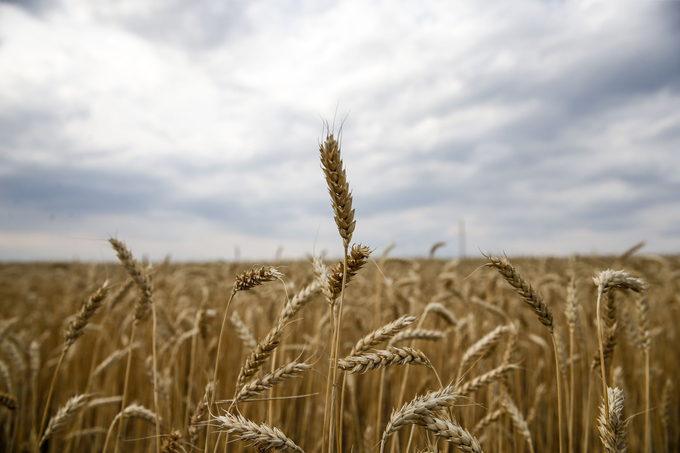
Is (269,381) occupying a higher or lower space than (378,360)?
lower

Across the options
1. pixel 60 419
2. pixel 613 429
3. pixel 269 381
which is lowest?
pixel 60 419

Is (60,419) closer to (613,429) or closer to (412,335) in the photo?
(412,335)

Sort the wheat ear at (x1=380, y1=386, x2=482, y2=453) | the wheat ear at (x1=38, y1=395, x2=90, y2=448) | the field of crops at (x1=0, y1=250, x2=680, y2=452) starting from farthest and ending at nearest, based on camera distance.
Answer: the wheat ear at (x1=38, y1=395, x2=90, y2=448), the field of crops at (x1=0, y1=250, x2=680, y2=452), the wheat ear at (x1=380, y1=386, x2=482, y2=453)

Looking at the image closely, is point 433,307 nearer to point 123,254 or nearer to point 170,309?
point 123,254

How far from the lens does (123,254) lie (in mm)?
1600

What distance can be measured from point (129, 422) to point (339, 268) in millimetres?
3818

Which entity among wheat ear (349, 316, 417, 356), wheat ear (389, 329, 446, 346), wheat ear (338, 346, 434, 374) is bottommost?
wheat ear (389, 329, 446, 346)

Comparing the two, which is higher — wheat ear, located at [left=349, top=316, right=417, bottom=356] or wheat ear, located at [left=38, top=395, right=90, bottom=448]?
wheat ear, located at [left=349, top=316, right=417, bottom=356]

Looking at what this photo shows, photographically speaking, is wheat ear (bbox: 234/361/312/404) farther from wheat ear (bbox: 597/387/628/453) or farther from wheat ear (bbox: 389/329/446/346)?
wheat ear (bbox: 597/387/628/453)

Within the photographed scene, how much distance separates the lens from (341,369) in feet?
3.50

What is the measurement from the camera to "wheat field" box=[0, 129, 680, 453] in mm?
1141

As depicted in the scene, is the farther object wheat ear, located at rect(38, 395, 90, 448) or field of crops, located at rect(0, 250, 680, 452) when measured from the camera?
wheat ear, located at rect(38, 395, 90, 448)

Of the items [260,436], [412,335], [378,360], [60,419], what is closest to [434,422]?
[378,360]

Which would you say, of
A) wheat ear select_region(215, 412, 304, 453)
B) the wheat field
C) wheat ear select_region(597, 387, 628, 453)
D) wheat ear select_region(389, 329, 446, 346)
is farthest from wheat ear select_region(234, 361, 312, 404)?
wheat ear select_region(597, 387, 628, 453)
